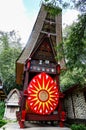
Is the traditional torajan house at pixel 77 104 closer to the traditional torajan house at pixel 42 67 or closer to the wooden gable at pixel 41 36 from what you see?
the traditional torajan house at pixel 42 67

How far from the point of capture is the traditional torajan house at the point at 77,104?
1349 cm

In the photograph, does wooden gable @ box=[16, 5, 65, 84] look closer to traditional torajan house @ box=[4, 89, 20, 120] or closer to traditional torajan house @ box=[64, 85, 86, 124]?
traditional torajan house @ box=[64, 85, 86, 124]

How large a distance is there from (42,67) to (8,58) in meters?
19.1

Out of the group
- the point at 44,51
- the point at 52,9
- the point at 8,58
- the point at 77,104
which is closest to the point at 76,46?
the point at 52,9

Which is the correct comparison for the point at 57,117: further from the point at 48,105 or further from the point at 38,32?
the point at 38,32

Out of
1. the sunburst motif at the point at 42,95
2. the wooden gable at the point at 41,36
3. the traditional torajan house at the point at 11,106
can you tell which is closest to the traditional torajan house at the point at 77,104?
the sunburst motif at the point at 42,95

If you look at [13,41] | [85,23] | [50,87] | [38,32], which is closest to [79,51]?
[85,23]

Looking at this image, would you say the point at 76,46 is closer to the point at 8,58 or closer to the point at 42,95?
the point at 42,95

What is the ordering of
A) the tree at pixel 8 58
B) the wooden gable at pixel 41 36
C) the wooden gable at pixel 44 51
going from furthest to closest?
the tree at pixel 8 58 → the wooden gable at pixel 41 36 → the wooden gable at pixel 44 51

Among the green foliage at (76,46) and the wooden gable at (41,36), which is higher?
the wooden gable at (41,36)

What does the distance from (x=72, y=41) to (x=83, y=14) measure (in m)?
1.33

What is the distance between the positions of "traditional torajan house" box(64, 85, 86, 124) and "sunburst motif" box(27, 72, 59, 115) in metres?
1.59

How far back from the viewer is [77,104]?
1398 cm

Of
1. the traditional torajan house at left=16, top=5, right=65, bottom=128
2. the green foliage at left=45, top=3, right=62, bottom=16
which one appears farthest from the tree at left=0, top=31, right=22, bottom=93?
the green foliage at left=45, top=3, right=62, bottom=16
